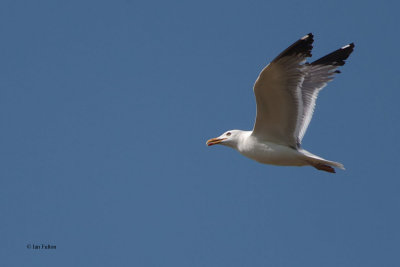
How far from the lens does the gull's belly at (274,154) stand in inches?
368

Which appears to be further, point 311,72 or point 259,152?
point 311,72

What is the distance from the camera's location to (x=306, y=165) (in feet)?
31.3

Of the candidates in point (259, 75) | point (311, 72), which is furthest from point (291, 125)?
point (311, 72)

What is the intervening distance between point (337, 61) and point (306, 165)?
2644 millimetres

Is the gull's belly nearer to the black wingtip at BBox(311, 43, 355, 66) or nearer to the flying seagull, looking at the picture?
the flying seagull

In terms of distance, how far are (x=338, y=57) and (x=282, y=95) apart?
9.48 feet

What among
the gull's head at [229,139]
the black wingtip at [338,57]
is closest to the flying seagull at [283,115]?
the gull's head at [229,139]

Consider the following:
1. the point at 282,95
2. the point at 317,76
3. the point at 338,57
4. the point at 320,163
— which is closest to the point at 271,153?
the point at 320,163

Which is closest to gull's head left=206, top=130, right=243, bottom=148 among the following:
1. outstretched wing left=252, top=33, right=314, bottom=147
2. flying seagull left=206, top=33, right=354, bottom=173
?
flying seagull left=206, top=33, right=354, bottom=173

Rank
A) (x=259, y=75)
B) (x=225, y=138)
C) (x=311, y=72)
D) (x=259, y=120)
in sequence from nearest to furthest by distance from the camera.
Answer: (x=259, y=75) → (x=259, y=120) → (x=225, y=138) → (x=311, y=72)

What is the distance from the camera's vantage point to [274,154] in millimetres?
9391

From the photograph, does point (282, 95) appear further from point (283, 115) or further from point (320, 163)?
point (320, 163)

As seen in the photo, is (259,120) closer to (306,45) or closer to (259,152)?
(259,152)

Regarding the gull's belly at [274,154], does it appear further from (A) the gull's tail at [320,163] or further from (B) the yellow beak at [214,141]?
(B) the yellow beak at [214,141]
